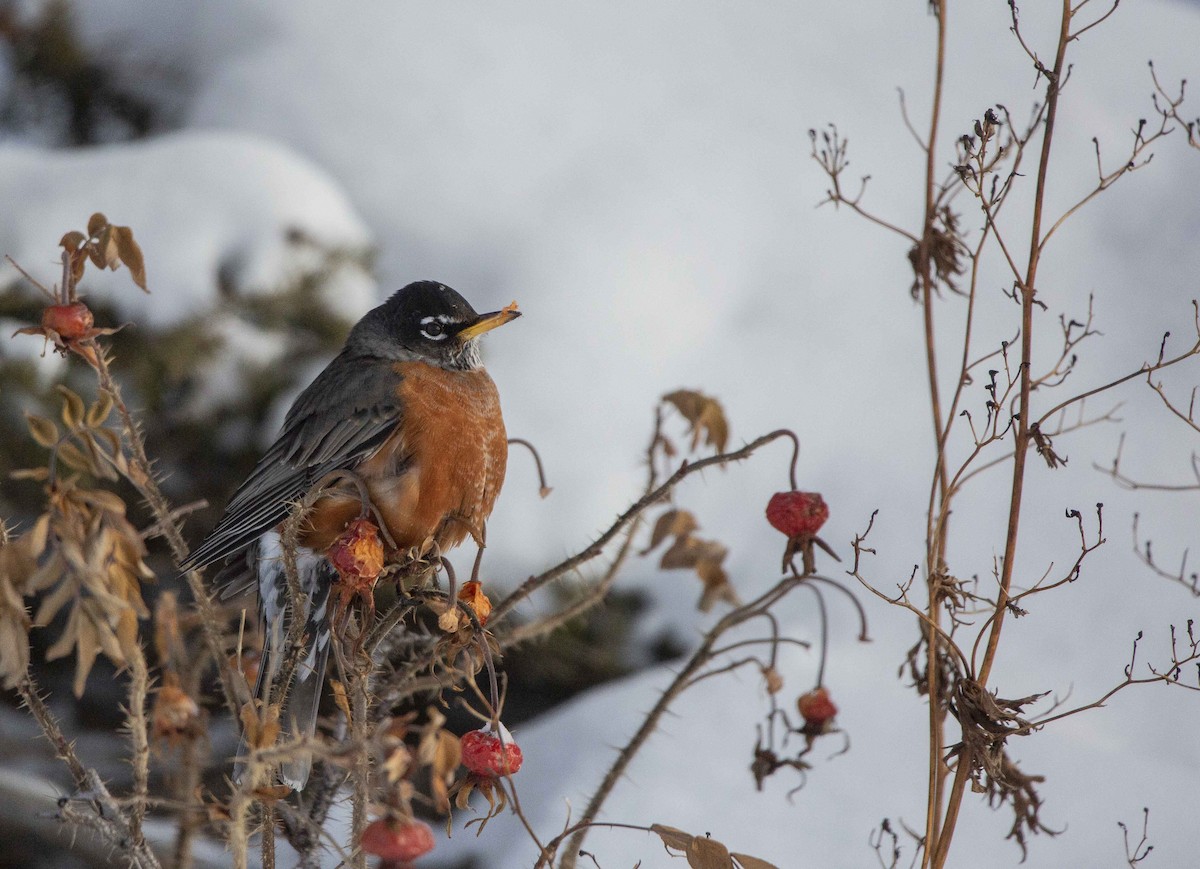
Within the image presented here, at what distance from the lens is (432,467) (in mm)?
1935

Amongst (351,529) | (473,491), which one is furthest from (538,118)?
(351,529)

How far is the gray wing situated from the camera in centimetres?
184

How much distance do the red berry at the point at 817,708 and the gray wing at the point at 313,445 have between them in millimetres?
840

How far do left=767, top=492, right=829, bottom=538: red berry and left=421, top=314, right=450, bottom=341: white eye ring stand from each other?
1024 millimetres

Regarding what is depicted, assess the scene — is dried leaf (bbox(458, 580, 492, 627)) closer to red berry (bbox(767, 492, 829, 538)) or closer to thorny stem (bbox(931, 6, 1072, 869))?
red berry (bbox(767, 492, 829, 538))

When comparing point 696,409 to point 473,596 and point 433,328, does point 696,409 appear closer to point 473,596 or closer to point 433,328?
point 473,596

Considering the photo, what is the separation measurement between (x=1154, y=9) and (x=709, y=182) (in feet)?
5.94

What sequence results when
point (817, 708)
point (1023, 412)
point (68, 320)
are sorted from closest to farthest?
1. point (68, 320)
2. point (1023, 412)
3. point (817, 708)

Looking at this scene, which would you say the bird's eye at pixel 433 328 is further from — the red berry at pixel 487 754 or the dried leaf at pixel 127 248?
the red berry at pixel 487 754

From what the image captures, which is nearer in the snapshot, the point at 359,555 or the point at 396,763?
the point at 396,763

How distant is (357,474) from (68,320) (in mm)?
682

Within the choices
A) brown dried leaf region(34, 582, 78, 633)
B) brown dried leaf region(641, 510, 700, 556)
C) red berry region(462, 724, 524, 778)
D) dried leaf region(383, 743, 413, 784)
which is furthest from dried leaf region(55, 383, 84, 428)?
brown dried leaf region(641, 510, 700, 556)

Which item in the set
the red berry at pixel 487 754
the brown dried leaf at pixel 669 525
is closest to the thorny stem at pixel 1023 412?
the brown dried leaf at pixel 669 525

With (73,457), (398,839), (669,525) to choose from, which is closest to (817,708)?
(669,525)
